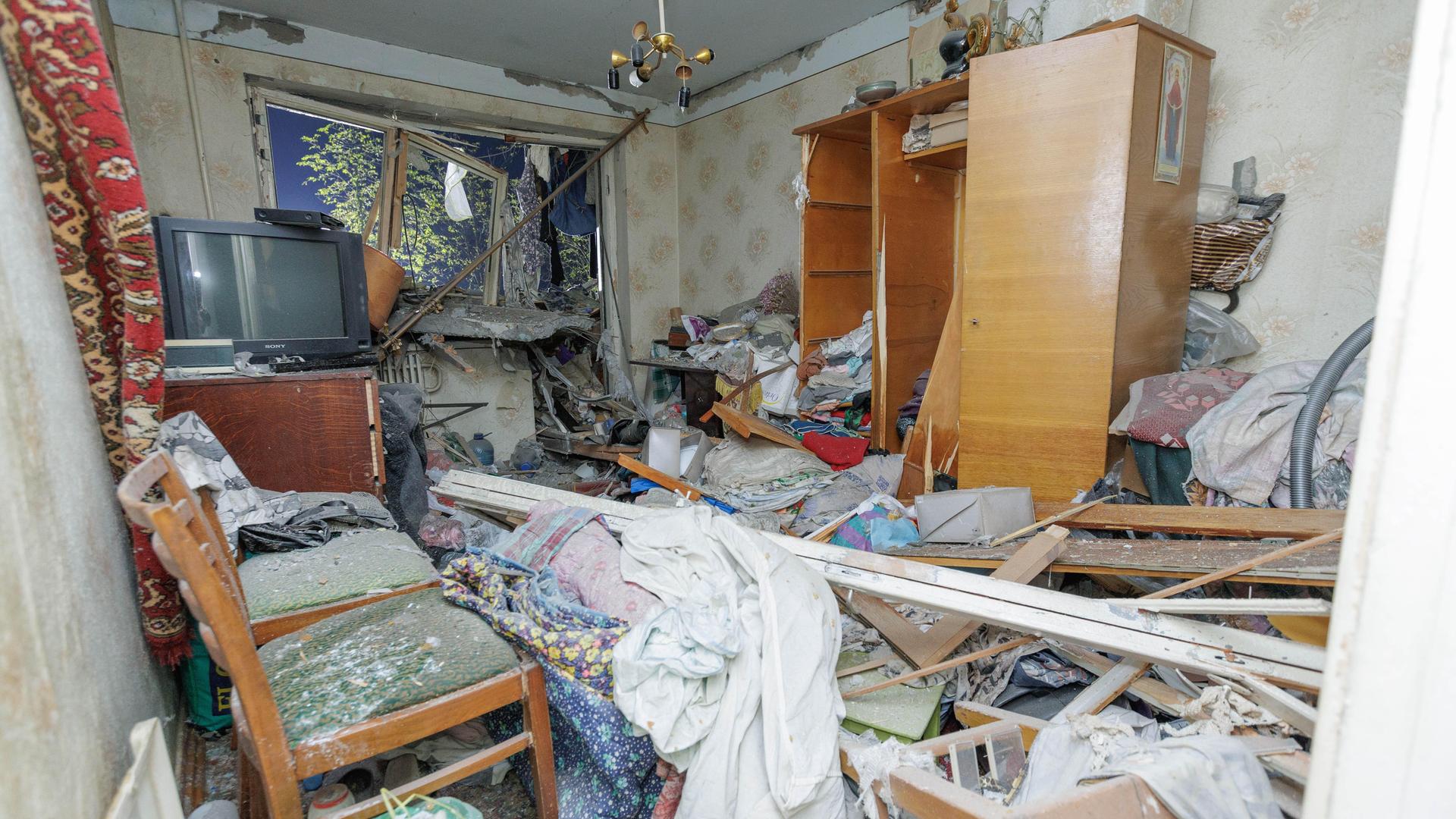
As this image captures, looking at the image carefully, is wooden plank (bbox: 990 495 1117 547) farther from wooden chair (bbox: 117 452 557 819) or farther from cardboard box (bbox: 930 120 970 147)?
cardboard box (bbox: 930 120 970 147)

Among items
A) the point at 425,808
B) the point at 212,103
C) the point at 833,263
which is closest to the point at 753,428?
the point at 833,263

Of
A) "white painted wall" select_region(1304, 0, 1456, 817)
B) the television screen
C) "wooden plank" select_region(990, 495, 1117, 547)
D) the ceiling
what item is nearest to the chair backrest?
"white painted wall" select_region(1304, 0, 1456, 817)

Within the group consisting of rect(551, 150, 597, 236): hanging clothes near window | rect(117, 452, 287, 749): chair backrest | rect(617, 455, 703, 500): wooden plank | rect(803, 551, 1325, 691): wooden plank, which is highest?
rect(551, 150, 597, 236): hanging clothes near window

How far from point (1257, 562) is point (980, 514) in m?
0.72

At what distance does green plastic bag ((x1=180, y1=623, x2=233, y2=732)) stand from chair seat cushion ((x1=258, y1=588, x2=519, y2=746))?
18.6 inches

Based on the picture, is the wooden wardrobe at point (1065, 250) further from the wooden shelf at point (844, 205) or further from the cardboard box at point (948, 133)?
the wooden shelf at point (844, 205)

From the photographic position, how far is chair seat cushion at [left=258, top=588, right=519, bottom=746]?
1.05m

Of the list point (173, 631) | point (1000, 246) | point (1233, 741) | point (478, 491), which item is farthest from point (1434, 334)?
point (478, 491)

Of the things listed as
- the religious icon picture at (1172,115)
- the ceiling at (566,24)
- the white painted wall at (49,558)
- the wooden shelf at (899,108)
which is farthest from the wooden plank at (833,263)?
the white painted wall at (49,558)

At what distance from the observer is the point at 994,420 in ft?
7.54

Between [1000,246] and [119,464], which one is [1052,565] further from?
[119,464]

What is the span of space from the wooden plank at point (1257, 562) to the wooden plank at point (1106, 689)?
0.17m

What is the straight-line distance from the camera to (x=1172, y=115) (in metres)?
2.08

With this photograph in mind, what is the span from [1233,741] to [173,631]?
1.97 meters
